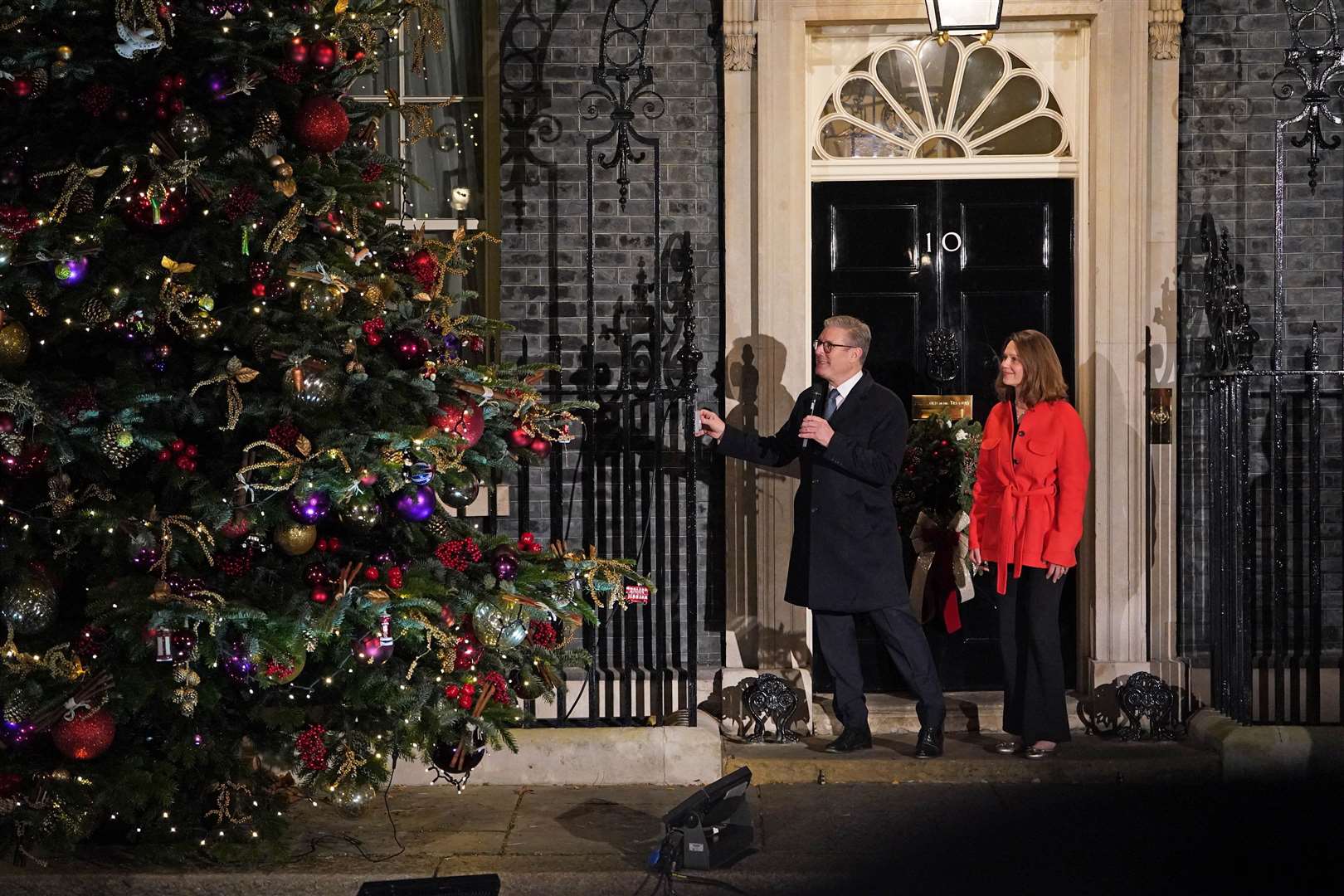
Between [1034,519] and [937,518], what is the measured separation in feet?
2.93

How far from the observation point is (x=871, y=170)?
314 inches

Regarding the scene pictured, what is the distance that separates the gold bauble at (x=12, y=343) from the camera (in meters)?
5.30

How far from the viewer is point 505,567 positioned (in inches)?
226

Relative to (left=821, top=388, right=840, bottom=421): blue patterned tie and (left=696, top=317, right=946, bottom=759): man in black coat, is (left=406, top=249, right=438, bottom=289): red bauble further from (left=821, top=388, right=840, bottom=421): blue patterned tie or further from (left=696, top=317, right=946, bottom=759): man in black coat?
(left=821, top=388, right=840, bottom=421): blue patterned tie

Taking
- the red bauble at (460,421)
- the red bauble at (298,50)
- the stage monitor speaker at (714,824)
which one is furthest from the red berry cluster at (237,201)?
the stage monitor speaker at (714,824)

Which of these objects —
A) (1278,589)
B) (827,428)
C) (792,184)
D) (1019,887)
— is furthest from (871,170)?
(1019,887)

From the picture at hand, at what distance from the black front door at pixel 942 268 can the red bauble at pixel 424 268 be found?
2.57 meters

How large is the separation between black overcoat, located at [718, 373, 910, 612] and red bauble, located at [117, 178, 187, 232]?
3045 millimetres

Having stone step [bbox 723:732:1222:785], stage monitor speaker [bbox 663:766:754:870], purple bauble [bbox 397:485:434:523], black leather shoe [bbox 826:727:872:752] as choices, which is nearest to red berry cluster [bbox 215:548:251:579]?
purple bauble [bbox 397:485:434:523]

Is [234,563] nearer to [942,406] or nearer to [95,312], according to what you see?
[95,312]

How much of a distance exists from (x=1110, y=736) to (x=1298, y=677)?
3.16ft

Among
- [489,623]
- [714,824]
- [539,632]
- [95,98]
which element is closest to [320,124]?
[95,98]

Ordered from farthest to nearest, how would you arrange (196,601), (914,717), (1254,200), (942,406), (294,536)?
1. (942,406)
2. (914,717)
3. (1254,200)
4. (294,536)
5. (196,601)

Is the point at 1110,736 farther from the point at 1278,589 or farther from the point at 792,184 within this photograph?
the point at 792,184
